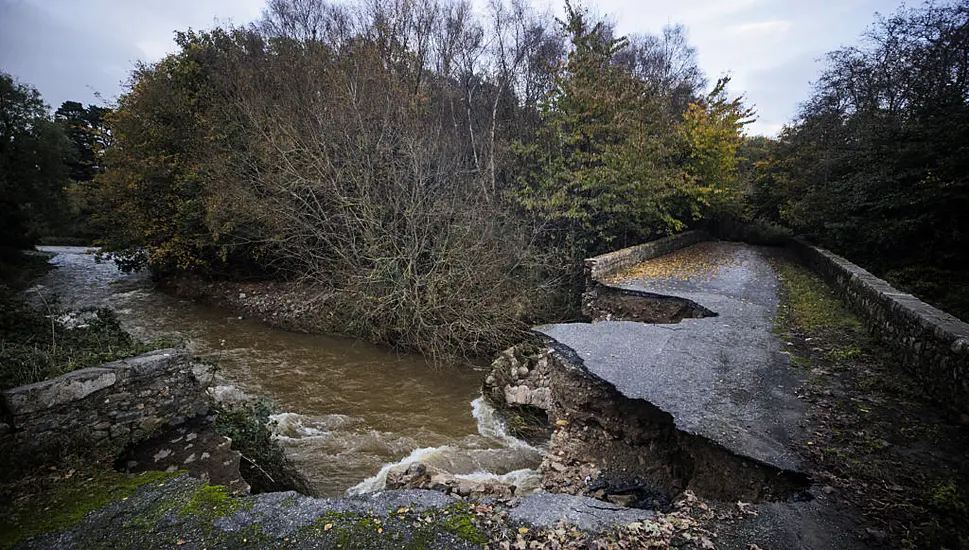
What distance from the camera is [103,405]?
3.54 m

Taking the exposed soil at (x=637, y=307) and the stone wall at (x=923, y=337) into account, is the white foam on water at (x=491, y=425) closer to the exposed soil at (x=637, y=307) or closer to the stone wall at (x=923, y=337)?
the exposed soil at (x=637, y=307)

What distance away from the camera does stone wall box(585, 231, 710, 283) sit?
10.2 metres

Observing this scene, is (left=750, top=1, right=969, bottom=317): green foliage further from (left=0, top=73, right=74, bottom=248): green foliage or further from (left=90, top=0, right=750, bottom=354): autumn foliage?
(left=0, top=73, right=74, bottom=248): green foliage

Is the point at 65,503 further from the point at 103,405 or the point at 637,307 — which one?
the point at 637,307

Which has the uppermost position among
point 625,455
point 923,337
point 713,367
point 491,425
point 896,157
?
point 896,157

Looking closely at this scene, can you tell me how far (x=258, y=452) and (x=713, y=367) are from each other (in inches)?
211

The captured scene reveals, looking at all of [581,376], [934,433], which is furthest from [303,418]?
[934,433]

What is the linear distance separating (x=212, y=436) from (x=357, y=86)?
10.3 metres

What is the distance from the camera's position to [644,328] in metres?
6.51

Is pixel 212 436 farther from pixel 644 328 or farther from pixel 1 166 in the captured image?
pixel 1 166


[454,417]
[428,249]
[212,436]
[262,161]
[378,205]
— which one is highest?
[262,161]

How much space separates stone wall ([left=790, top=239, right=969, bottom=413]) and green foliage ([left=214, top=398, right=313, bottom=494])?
6.59 m

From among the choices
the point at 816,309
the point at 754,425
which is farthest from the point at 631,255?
the point at 754,425

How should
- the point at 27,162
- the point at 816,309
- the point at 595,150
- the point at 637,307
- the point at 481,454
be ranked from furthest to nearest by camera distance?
the point at 27,162
the point at 595,150
the point at 637,307
the point at 816,309
the point at 481,454
